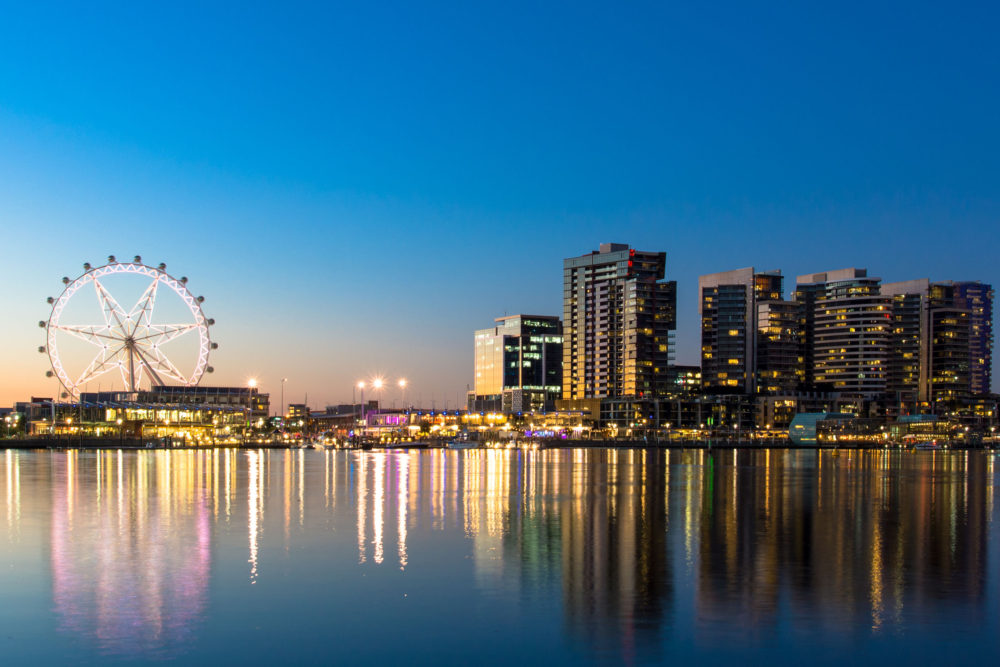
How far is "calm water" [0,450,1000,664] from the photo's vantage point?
21359mm

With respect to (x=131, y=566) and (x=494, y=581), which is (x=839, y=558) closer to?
(x=494, y=581)

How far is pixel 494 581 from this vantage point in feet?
95.9

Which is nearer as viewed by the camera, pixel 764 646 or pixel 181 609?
pixel 764 646

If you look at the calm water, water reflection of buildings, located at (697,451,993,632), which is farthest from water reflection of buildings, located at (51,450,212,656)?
water reflection of buildings, located at (697,451,993,632)

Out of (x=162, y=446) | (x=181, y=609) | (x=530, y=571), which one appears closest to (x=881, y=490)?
(x=530, y=571)

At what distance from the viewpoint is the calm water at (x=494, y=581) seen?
70.1ft

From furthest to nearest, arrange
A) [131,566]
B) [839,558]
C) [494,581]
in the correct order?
[839,558], [131,566], [494,581]

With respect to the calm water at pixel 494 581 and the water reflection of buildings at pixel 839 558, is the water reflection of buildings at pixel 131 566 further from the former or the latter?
the water reflection of buildings at pixel 839 558

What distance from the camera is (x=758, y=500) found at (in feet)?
197

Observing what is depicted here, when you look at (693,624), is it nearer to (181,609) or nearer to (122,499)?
(181,609)

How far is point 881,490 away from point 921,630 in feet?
171

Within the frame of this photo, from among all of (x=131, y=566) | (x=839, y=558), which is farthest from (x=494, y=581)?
(x=839, y=558)

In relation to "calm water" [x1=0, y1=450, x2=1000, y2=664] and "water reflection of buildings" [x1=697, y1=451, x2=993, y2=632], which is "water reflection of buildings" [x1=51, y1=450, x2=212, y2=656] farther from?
"water reflection of buildings" [x1=697, y1=451, x2=993, y2=632]

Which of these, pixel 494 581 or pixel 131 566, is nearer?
pixel 494 581
